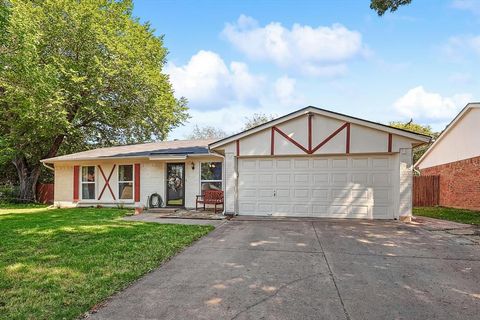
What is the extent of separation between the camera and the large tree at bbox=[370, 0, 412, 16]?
896 centimetres

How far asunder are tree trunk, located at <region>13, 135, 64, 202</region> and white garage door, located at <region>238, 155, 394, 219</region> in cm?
1475

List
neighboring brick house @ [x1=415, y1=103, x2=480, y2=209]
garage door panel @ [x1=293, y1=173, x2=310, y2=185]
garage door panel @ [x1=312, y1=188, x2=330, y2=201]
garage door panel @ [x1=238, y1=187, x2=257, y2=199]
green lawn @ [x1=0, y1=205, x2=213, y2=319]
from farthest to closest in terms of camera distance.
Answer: neighboring brick house @ [x1=415, y1=103, x2=480, y2=209], garage door panel @ [x1=238, y1=187, x2=257, y2=199], garage door panel @ [x1=293, y1=173, x2=310, y2=185], garage door panel @ [x1=312, y1=188, x2=330, y2=201], green lawn @ [x1=0, y1=205, x2=213, y2=319]

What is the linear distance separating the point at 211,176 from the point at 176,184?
5.68ft

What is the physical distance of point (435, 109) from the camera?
36.7 m

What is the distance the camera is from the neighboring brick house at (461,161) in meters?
14.6

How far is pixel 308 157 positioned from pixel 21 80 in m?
13.2

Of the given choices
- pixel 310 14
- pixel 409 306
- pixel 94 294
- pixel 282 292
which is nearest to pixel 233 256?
pixel 282 292

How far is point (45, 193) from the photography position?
20.0 metres

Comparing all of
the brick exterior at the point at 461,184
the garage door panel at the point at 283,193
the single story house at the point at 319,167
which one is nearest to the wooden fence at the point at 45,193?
the single story house at the point at 319,167

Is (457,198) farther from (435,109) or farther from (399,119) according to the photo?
(435,109)

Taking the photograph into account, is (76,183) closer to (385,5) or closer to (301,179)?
(301,179)

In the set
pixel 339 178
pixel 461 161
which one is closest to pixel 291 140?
pixel 339 178

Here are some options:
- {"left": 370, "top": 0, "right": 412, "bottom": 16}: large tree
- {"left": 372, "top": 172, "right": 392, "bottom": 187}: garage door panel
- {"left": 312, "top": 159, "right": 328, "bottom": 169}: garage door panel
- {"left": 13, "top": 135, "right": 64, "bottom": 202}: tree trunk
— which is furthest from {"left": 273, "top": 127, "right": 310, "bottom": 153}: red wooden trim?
{"left": 13, "top": 135, "right": 64, "bottom": 202}: tree trunk

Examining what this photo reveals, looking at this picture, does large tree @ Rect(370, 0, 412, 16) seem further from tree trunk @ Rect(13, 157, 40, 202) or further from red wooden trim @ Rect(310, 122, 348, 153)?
tree trunk @ Rect(13, 157, 40, 202)
